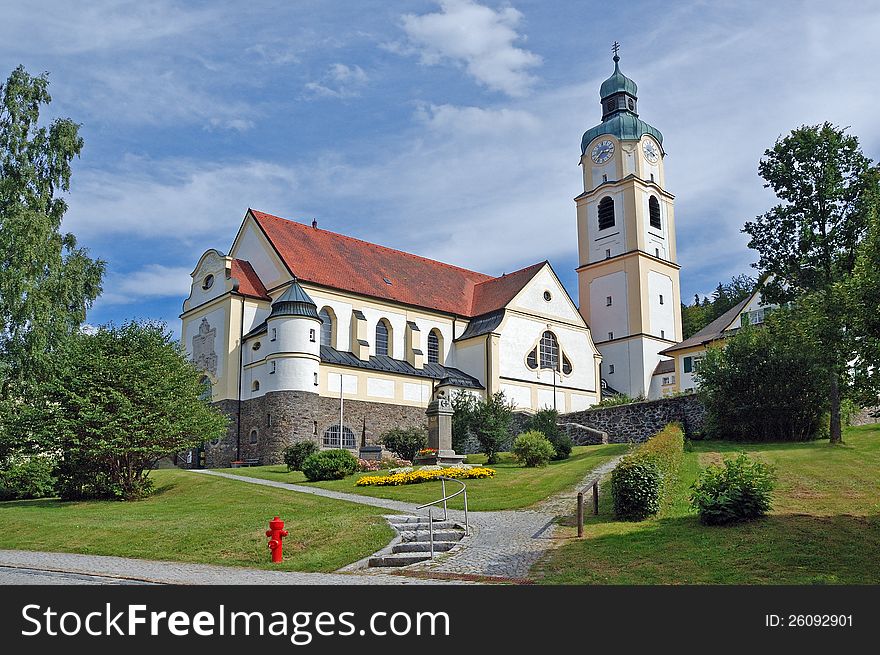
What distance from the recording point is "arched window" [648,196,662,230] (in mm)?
60072

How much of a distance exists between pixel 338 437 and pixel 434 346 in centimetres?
1095

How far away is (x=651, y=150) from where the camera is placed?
61531mm

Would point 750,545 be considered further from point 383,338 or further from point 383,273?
point 383,273

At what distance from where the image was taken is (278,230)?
4681 centimetres

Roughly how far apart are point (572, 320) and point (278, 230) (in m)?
19.3

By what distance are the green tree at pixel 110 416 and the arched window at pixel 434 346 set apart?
23.0 meters

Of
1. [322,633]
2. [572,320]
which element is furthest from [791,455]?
[572,320]

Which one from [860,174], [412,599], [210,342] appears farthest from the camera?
[210,342]

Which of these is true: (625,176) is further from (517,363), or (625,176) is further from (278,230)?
(278,230)

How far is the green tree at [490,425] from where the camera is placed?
3331 centimetres

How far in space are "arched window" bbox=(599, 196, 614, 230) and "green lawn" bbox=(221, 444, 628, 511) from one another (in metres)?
31.2

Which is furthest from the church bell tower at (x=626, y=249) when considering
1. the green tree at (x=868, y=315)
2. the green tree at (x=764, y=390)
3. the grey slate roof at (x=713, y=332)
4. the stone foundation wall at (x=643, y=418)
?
the green tree at (x=868, y=315)

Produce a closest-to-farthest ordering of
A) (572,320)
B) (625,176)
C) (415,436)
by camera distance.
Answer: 1. (415,436)
2. (572,320)
3. (625,176)

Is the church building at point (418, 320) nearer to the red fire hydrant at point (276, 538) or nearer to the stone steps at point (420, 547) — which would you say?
the red fire hydrant at point (276, 538)
